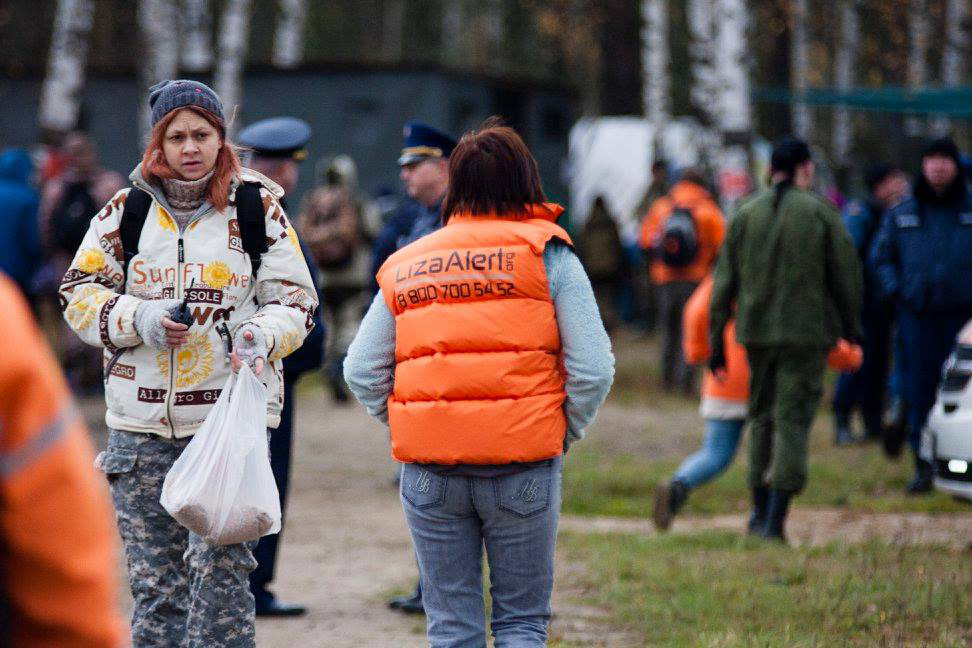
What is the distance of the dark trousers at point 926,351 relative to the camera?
9922mm

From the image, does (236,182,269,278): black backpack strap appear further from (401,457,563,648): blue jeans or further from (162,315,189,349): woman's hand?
(401,457,563,648): blue jeans

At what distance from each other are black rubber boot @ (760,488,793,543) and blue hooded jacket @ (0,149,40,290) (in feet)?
22.4

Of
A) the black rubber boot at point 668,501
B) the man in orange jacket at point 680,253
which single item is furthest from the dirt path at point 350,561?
the man in orange jacket at point 680,253

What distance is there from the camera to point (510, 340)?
4277mm

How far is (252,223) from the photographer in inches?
187

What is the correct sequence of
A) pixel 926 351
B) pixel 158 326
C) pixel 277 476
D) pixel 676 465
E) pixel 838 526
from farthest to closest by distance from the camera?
1. pixel 676 465
2. pixel 926 351
3. pixel 838 526
4. pixel 277 476
5. pixel 158 326

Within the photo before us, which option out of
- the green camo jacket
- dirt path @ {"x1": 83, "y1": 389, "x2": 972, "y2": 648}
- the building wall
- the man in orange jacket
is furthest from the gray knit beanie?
the building wall

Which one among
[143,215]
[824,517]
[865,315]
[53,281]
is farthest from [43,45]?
[143,215]

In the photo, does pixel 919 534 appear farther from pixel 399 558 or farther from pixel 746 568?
pixel 399 558

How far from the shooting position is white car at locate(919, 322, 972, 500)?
778cm

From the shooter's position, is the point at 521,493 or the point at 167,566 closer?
the point at 521,493

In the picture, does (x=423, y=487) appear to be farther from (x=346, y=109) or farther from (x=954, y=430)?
(x=346, y=109)

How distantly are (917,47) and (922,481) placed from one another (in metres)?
16.0

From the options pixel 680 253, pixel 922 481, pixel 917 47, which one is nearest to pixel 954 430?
pixel 922 481
